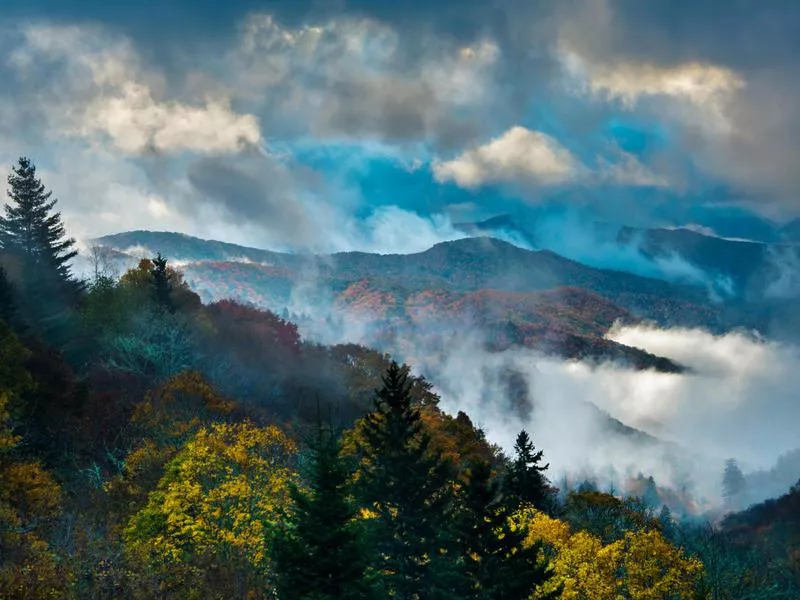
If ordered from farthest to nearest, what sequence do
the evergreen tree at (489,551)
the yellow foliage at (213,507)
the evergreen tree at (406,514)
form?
1. the yellow foliage at (213,507)
2. the evergreen tree at (489,551)
3. the evergreen tree at (406,514)

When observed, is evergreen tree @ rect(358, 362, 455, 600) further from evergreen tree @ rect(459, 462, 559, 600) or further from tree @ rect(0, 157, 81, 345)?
tree @ rect(0, 157, 81, 345)

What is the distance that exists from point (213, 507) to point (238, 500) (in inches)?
55.7

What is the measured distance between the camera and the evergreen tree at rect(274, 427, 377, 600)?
90.0ft

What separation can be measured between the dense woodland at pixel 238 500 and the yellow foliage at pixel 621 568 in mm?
134

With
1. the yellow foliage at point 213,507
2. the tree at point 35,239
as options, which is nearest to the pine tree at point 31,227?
the tree at point 35,239

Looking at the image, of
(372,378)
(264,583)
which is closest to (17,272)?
(372,378)

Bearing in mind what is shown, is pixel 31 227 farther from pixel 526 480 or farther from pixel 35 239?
pixel 526 480

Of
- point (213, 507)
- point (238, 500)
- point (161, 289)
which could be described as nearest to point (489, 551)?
point (238, 500)

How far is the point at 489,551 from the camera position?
125 feet

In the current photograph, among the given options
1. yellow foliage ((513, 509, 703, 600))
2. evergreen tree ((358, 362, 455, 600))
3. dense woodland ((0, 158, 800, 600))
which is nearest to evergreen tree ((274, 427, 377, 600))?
dense woodland ((0, 158, 800, 600))

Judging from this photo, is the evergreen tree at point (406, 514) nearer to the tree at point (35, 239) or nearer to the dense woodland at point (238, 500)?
the dense woodland at point (238, 500)

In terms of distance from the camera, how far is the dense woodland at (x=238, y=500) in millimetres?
30078


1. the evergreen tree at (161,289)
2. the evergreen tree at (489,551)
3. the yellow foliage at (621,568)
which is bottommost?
the yellow foliage at (621,568)

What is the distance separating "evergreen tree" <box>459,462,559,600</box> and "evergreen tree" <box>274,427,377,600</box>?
11155mm
